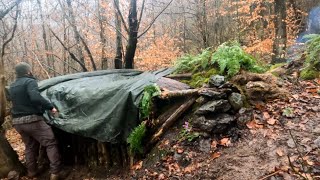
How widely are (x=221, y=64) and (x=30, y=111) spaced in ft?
12.3

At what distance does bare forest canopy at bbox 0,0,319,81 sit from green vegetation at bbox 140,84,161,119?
4.29m

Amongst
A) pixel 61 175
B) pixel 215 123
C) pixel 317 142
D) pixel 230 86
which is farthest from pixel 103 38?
pixel 317 142

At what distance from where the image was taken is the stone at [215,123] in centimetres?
454

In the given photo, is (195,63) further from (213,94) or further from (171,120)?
(171,120)

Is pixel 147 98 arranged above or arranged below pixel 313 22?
below

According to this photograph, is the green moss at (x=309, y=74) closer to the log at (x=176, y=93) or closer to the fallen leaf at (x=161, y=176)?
the log at (x=176, y=93)

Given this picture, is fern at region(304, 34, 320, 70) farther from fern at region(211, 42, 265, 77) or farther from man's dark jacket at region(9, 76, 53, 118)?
man's dark jacket at region(9, 76, 53, 118)

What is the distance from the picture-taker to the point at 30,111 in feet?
17.7

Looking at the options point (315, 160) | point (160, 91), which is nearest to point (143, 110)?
point (160, 91)

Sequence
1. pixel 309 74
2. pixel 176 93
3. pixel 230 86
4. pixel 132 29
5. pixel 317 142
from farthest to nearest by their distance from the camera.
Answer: pixel 132 29
pixel 309 74
pixel 176 93
pixel 230 86
pixel 317 142

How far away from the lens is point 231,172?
3807mm

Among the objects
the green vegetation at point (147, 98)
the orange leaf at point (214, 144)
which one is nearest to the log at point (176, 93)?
the green vegetation at point (147, 98)

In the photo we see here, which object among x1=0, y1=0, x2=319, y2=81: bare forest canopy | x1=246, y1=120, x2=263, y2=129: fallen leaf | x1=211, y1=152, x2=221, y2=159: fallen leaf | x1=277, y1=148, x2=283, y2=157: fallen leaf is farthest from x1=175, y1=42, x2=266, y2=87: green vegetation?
x1=0, y1=0, x2=319, y2=81: bare forest canopy

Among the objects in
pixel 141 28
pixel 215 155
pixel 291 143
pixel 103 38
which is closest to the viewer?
pixel 291 143
